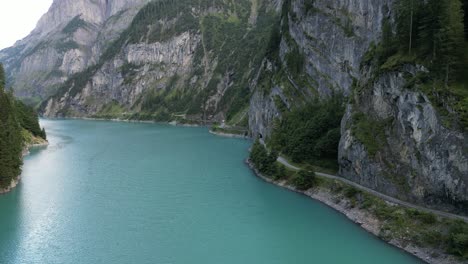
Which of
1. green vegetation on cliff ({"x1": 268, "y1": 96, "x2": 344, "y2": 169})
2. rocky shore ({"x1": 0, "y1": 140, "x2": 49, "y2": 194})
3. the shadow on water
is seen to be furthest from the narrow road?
rocky shore ({"x1": 0, "y1": 140, "x2": 49, "y2": 194})

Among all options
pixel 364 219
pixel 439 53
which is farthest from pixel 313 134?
pixel 439 53

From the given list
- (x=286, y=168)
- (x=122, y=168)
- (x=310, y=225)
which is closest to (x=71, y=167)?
(x=122, y=168)

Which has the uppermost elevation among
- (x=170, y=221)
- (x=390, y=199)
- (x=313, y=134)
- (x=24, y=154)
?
(x=313, y=134)

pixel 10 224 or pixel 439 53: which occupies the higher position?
pixel 439 53

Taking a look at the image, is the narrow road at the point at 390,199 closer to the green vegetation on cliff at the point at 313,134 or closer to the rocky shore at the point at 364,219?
the rocky shore at the point at 364,219

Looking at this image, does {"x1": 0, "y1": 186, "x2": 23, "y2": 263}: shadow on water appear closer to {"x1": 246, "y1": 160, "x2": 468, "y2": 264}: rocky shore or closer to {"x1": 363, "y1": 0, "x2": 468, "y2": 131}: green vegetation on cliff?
{"x1": 246, "y1": 160, "x2": 468, "y2": 264}: rocky shore

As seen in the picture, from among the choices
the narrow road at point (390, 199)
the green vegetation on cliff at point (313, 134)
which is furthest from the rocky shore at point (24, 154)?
the green vegetation on cliff at point (313, 134)

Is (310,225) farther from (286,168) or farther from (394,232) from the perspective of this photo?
(286,168)

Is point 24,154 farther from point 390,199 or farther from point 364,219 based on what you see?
point 390,199
